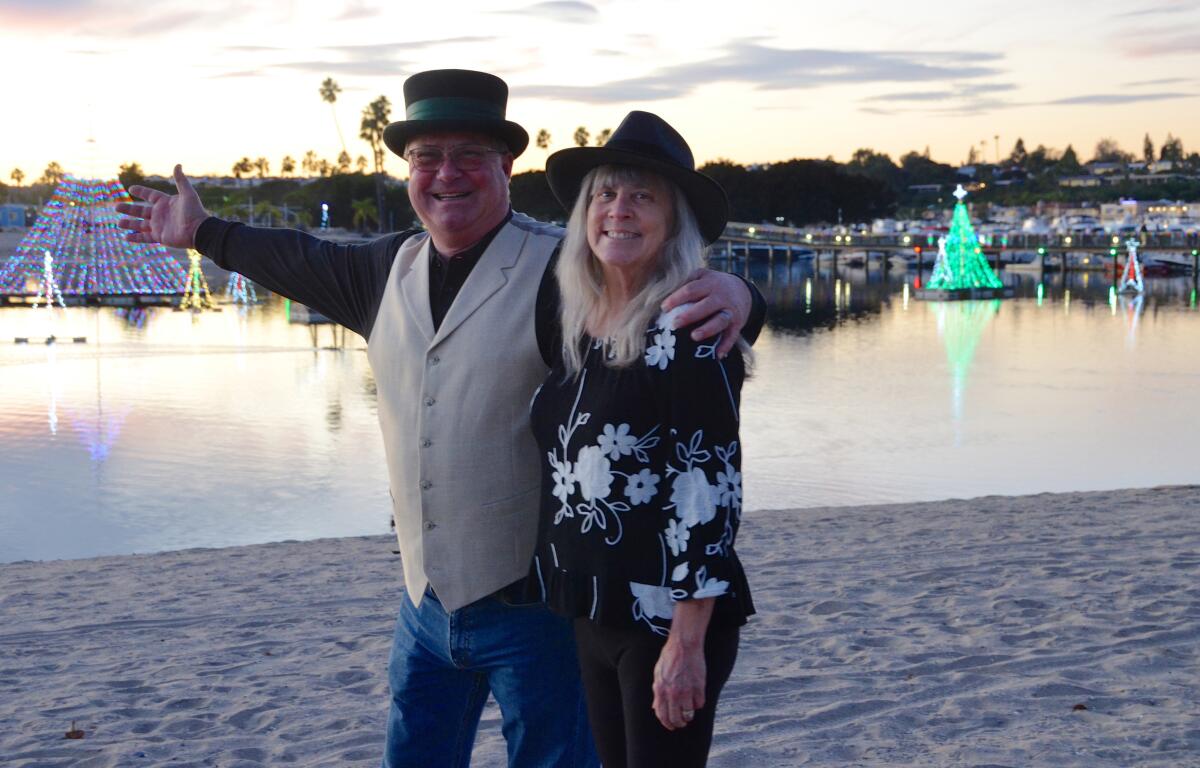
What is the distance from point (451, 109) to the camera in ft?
9.20

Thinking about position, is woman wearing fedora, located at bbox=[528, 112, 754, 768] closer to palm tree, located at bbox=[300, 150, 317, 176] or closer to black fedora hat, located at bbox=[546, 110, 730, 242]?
black fedora hat, located at bbox=[546, 110, 730, 242]

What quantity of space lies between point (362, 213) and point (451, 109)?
4145 inches

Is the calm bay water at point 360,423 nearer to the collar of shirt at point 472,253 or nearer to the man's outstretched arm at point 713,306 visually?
the collar of shirt at point 472,253

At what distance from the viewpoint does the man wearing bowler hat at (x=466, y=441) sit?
107 inches

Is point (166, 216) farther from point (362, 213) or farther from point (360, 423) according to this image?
point (362, 213)

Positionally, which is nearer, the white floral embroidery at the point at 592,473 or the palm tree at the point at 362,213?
the white floral embroidery at the point at 592,473

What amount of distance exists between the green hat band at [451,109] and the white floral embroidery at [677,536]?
104 cm

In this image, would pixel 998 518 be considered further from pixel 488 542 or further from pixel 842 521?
pixel 488 542

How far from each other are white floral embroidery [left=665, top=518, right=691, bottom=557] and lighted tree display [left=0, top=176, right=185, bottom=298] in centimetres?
6171

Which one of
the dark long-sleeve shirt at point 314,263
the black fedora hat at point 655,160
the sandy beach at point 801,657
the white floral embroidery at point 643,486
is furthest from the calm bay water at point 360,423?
the white floral embroidery at point 643,486

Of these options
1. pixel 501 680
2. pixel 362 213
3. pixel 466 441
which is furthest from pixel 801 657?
pixel 362 213

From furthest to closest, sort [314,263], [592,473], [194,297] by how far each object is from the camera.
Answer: [194,297], [314,263], [592,473]

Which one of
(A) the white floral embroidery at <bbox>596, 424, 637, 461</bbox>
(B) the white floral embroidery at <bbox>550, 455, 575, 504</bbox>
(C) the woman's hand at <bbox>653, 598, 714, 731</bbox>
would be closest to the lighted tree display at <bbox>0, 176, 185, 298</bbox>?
A: (B) the white floral embroidery at <bbox>550, 455, 575, 504</bbox>

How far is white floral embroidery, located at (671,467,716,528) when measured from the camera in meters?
2.34
